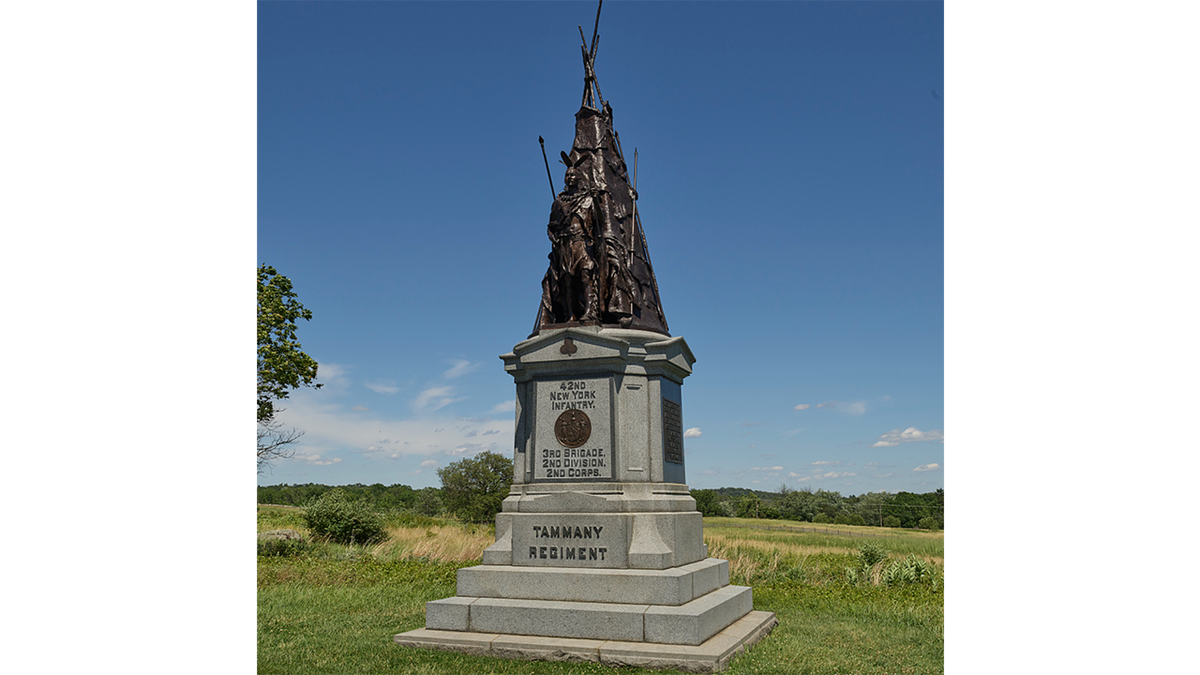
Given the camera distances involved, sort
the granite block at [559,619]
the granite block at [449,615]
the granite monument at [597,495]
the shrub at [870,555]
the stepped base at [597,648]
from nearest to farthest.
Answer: the stepped base at [597,648] → the granite block at [559,619] → the granite monument at [597,495] → the granite block at [449,615] → the shrub at [870,555]

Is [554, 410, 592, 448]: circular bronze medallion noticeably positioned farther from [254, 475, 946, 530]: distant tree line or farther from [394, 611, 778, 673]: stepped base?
[254, 475, 946, 530]: distant tree line

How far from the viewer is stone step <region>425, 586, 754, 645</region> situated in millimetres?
8398

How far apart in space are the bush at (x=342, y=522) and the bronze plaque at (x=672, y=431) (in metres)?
13.2

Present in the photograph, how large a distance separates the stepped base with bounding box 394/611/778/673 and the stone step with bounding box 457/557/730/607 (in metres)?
0.54

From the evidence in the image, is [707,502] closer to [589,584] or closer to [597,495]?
[597,495]

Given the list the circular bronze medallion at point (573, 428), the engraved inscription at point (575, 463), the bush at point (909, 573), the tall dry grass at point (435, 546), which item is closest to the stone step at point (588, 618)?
the engraved inscription at point (575, 463)

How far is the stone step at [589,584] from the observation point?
8.85 meters

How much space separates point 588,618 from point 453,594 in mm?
5921

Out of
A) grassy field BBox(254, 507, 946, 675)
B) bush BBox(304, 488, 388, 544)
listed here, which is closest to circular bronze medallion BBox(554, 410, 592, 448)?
grassy field BBox(254, 507, 946, 675)

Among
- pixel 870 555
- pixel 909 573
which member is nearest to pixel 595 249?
pixel 909 573

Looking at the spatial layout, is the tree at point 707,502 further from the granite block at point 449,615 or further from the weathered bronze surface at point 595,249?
the granite block at point 449,615

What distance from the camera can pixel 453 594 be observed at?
1395cm
